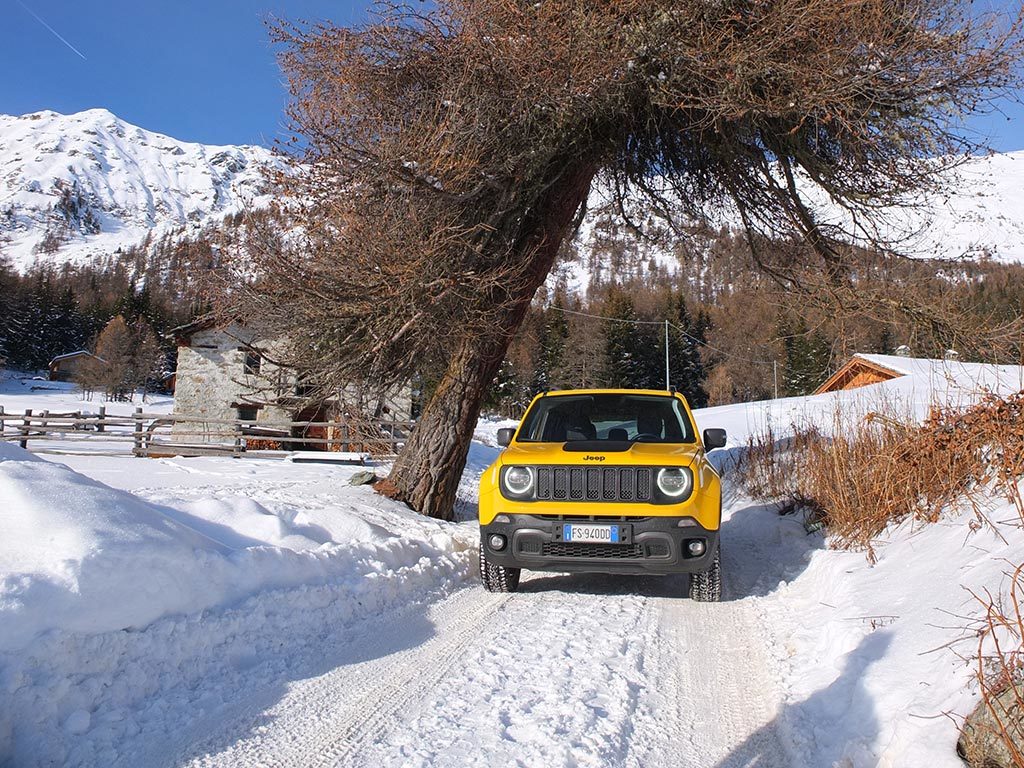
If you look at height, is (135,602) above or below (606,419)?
below

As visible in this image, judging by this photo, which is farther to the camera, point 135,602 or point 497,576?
point 497,576

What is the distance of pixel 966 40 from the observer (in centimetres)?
749

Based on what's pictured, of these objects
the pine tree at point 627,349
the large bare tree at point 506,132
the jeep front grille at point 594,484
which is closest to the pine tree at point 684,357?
the pine tree at point 627,349

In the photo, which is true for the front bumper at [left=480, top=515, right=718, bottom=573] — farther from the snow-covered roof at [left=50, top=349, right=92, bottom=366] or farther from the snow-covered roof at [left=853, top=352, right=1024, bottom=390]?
the snow-covered roof at [left=50, top=349, right=92, bottom=366]

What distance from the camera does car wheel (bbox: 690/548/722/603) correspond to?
19.2 ft

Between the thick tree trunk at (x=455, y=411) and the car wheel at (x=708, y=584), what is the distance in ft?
13.3

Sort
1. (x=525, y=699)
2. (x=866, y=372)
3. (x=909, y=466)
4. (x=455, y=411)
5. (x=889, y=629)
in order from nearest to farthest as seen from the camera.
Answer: (x=525, y=699)
(x=889, y=629)
(x=909, y=466)
(x=455, y=411)
(x=866, y=372)

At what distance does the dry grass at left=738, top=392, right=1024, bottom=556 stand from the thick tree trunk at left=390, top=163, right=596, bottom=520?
402cm

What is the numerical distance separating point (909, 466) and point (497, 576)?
12.5ft

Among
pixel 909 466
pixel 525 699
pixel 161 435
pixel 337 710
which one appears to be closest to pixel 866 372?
pixel 161 435

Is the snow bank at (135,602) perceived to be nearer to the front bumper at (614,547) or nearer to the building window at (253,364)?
the front bumper at (614,547)

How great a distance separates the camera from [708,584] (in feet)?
19.2

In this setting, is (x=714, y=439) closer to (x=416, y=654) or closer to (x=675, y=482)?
(x=675, y=482)

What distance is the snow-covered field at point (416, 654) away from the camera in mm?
3062
